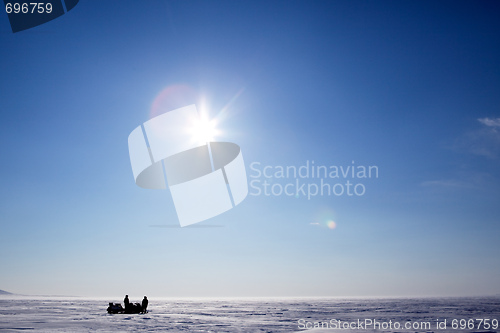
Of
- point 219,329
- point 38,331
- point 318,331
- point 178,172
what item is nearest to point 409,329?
point 318,331

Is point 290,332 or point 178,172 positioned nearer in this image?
point 290,332

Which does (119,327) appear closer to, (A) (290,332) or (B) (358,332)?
(A) (290,332)

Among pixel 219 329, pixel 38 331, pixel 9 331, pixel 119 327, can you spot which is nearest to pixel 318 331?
pixel 219 329

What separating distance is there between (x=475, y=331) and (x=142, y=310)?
24.4 meters

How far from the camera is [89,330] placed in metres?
21.7

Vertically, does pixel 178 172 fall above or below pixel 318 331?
above

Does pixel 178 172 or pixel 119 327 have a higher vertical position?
pixel 178 172

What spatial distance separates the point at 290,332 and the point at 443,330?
880 cm

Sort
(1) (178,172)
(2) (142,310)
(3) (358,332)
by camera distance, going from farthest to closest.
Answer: (2) (142,310) < (1) (178,172) < (3) (358,332)

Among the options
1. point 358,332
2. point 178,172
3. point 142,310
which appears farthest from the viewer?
point 142,310

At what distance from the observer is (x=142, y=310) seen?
32938 millimetres

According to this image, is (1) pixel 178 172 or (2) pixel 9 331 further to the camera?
(1) pixel 178 172

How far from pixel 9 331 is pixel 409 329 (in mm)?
22114

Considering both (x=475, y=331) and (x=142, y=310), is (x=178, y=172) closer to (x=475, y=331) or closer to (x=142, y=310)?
(x=142, y=310)
